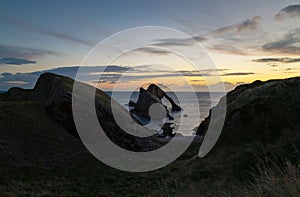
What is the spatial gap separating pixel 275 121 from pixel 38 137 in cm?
2490

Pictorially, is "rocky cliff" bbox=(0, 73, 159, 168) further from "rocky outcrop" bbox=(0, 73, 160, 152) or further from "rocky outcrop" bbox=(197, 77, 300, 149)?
"rocky outcrop" bbox=(197, 77, 300, 149)

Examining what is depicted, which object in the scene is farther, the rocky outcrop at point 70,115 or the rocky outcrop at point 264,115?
the rocky outcrop at point 70,115

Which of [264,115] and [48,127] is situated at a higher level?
[264,115]

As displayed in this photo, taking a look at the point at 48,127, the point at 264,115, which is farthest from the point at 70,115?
the point at 264,115

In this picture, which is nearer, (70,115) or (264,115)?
(264,115)

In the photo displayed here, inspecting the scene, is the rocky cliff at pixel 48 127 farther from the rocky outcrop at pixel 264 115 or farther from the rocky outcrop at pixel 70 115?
the rocky outcrop at pixel 264 115

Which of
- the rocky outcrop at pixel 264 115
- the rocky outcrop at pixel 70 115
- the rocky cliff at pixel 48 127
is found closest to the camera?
the rocky outcrop at pixel 264 115

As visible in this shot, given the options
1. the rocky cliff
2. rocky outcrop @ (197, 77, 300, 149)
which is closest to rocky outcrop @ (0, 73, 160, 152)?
the rocky cliff

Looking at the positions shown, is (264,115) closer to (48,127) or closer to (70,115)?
(70,115)

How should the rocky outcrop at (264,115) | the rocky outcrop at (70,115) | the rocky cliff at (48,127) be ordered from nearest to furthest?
the rocky outcrop at (264,115), the rocky cliff at (48,127), the rocky outcrop at (70,115)

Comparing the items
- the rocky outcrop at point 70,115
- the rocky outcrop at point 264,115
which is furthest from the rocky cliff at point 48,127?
the rocky outcrop at point 264,115

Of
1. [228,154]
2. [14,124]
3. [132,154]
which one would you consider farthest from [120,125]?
[228,154]

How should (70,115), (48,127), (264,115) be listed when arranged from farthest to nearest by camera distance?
(70,115) → (48,127) → (264,115)

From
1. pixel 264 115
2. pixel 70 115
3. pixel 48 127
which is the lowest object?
pixel 48 127
